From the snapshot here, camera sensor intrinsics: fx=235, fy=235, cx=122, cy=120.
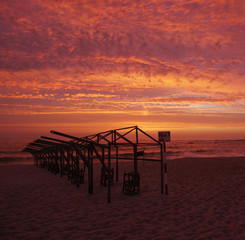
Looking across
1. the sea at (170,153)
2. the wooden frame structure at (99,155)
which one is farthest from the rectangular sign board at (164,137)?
the sea at (170,153)

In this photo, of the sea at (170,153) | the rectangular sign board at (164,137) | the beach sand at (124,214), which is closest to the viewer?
the beach sand at (124,214)

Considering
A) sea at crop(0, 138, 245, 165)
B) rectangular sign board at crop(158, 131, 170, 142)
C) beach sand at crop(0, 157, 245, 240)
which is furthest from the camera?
sea at crop(0, 138, 245, 165)

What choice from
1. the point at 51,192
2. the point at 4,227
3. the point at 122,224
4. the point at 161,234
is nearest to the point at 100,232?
the point at 122,224

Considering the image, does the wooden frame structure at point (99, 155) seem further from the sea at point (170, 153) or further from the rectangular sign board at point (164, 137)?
the sea at point (170, 153)

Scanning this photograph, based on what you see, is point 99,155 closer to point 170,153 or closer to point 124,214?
point 124,214

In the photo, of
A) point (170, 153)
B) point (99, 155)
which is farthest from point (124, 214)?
point (170, 153)

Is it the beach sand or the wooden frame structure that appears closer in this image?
the beach sand

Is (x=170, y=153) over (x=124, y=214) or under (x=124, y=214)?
under

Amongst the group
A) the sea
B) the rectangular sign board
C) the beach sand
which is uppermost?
the rectangular sign board

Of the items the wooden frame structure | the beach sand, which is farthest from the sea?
the beach sand

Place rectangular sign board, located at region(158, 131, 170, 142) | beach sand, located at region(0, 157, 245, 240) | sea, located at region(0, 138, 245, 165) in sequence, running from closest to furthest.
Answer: beach sand, located at region(0, 157, 245, 240)
rectangular sign board, located at region(158, 131, 170, 142)
sea, located at region(0, 138, 245, 165)

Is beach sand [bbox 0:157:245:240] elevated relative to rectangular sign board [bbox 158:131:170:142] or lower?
lower

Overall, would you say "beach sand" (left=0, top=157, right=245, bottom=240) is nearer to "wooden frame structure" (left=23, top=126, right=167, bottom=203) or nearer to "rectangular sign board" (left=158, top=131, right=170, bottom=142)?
"wooden frame structure" (left=23, top=126, right=167, bottom=203)

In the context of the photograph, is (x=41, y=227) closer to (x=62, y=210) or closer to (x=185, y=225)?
(x=62, y=210)
